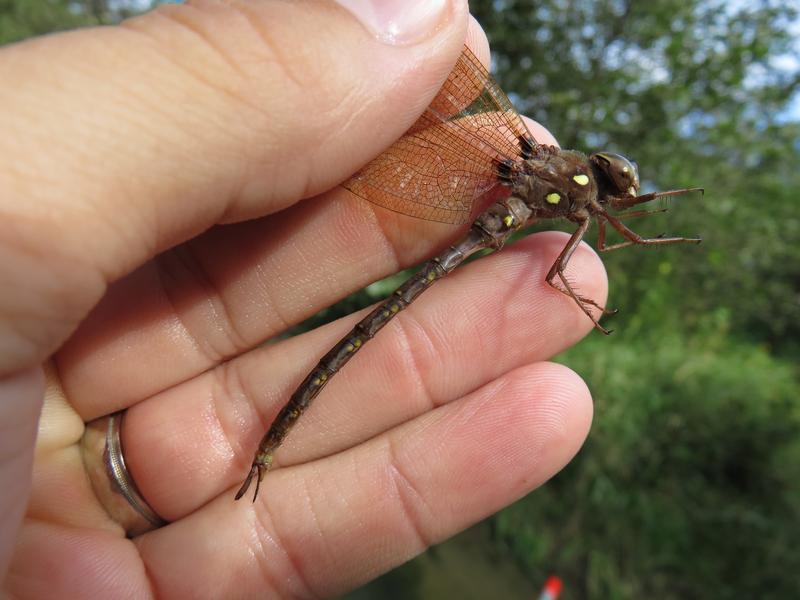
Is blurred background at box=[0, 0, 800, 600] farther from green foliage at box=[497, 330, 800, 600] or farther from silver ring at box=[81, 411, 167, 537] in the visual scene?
silver ring at box=[81, 411, 167, 537]

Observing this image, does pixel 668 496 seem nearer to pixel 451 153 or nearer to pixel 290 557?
pixel 290 557

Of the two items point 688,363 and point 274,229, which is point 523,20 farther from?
point 688,363

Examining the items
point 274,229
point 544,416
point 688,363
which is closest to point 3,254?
point 274,229

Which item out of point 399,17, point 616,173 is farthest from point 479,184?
point 399,17

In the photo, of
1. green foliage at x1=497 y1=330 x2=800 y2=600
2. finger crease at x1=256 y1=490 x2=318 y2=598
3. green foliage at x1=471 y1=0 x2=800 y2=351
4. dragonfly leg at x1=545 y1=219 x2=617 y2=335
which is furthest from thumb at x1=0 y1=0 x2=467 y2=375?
green foliage at x1=497 y1=330 x2=800 y2=600

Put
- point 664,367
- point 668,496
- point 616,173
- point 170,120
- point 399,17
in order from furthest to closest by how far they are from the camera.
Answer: point 664,367 < point 668,496 < point 616,173 < point 399,17 < point 170,120
